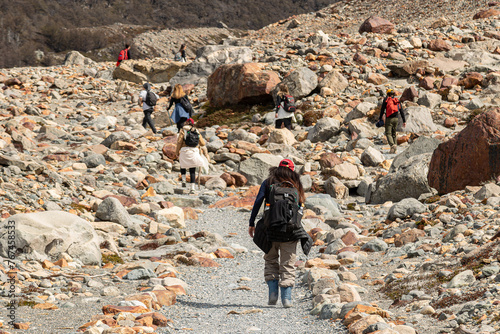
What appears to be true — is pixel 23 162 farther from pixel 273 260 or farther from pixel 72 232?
pixel 273 260

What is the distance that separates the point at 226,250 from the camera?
1007 centimetres

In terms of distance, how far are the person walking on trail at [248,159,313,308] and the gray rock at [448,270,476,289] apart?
5.81 ft

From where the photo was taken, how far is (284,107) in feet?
64.3

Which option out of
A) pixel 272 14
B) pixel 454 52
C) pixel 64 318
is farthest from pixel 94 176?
pixel 272 14

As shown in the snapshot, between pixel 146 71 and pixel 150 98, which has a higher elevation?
pixel 146 71

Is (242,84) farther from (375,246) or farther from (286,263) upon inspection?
(286,263)

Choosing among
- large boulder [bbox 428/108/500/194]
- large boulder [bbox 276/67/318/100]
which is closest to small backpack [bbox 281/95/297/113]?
large boulder [bbox 276/67/318/100]

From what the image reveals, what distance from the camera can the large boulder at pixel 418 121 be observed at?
65.7 ft

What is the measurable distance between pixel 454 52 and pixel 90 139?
60.3 feet

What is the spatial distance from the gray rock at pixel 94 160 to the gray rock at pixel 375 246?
939 cm

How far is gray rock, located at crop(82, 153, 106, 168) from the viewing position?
16.4 meters

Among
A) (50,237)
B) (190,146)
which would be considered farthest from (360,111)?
(50,237)

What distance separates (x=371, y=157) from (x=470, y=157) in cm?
544

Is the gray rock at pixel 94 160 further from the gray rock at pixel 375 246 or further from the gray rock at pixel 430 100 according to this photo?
the gray rock at pixel 430 100
